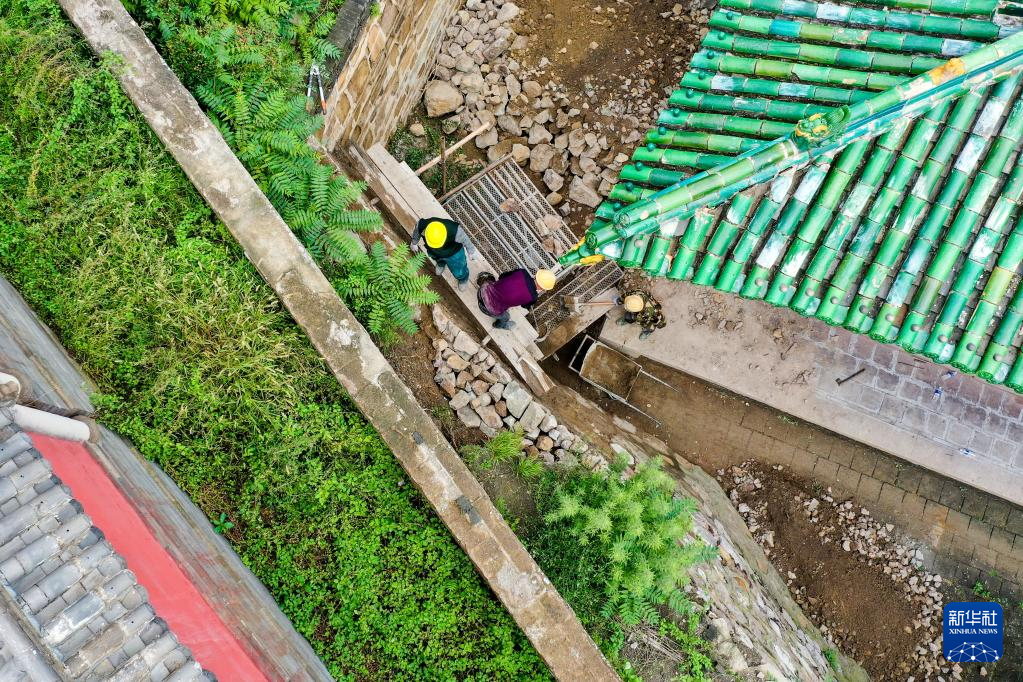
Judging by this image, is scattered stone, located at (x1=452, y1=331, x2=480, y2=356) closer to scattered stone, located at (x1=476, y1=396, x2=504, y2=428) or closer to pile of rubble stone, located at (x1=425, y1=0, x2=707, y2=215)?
scattered stone, located at (x1=476, y1=396, x2=504, y2=428)

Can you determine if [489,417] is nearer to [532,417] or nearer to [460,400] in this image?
[460,400]

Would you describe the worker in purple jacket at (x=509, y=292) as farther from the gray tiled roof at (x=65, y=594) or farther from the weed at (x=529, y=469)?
the gray tiled roof at (x=65, y=594)

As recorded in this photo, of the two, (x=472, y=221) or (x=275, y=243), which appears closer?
(x=275, y=243)

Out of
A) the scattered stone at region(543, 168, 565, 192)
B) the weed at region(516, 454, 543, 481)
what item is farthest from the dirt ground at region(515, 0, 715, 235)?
the weed at region(516, 454, 543, 481)

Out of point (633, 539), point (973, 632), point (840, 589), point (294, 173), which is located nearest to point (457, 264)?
point (294, 173)

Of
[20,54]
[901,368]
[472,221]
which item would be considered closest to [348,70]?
[472,221]

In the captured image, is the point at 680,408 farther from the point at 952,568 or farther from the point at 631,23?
the point at 631,23
